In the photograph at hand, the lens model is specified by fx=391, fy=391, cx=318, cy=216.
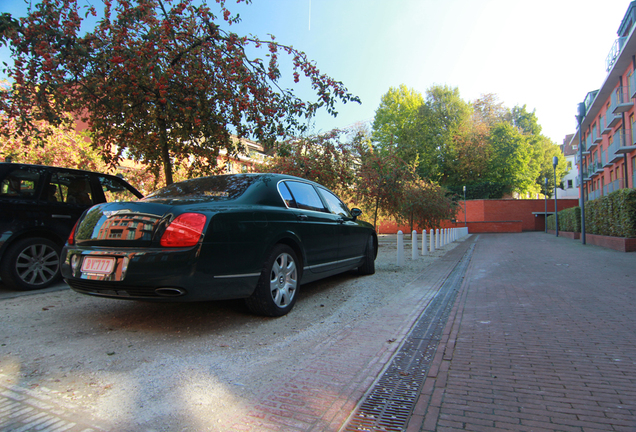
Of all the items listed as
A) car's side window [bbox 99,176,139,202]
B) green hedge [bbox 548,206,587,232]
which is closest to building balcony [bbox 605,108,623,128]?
green hedge [bbox 548,206,587,232]

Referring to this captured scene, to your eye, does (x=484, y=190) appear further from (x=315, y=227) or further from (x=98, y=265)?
(x=98, y=265)

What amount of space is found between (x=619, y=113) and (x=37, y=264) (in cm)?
3453

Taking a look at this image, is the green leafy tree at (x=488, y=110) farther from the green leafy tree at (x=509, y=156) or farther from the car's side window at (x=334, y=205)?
the car's side window at (x=334, y=205)

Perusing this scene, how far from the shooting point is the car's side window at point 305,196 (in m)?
4.88

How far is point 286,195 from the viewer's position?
183 inches

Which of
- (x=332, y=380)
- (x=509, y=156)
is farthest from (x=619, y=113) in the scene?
(x=332, y=380)

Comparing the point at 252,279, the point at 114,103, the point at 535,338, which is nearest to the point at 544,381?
the point at 535,338

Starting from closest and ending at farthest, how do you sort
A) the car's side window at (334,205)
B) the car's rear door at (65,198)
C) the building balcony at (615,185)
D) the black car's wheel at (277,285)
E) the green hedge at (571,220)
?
the black car's wheel at (277,285) < the car's rear door at (65,198) < the car's side window at (334,205) < the green hedge at (571,220) < the building balcony at (615,185)

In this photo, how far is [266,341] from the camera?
3.44m

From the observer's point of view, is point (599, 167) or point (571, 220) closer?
point (571, 220)

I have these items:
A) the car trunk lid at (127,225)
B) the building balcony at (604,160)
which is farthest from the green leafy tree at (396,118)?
the car trunk lid at (127,225)

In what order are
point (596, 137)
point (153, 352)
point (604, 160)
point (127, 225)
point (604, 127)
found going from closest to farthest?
point (153, 352), point (127, 225), point (604, 127), point (604, 160), point (596, 137)

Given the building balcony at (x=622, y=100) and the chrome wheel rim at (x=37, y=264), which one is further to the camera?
the building balcony at (x=622, y=100)

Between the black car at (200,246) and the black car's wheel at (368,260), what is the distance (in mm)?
2689
